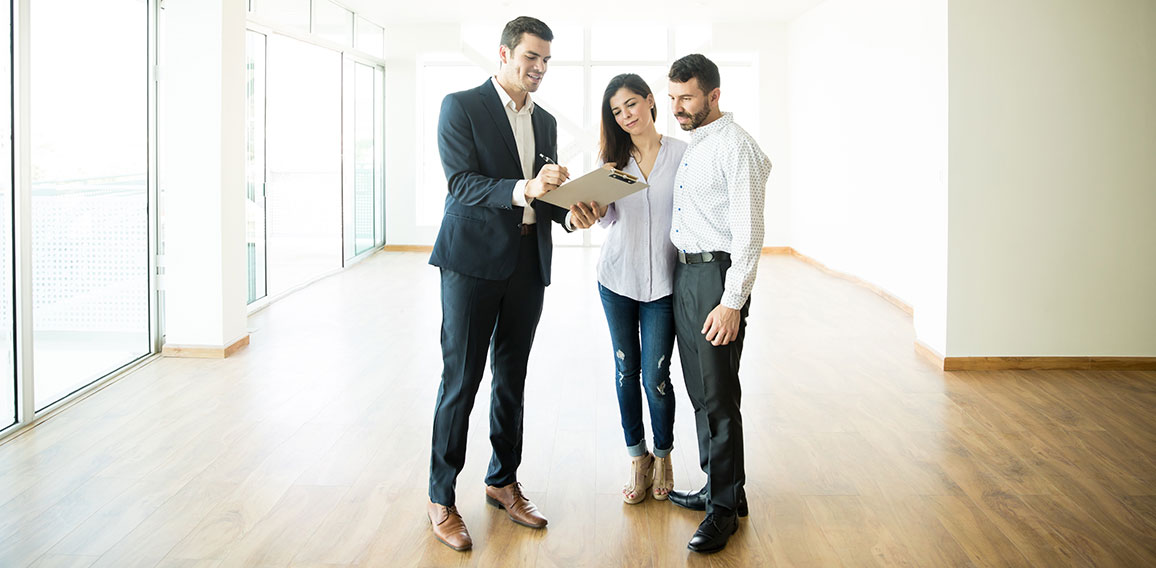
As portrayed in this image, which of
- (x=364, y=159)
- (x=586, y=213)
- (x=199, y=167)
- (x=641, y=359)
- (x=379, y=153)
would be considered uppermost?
(x=379, y=153)

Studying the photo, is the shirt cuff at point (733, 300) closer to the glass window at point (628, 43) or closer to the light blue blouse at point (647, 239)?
the light blue blouse at point (647, 239)

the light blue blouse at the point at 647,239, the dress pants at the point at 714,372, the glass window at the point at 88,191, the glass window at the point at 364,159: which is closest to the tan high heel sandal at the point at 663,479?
the dress pants at the point at 714,372

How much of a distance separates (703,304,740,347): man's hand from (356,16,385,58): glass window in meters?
8.74

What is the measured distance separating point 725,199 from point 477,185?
728mm

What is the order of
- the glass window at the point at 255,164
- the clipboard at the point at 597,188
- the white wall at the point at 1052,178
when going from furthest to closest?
1. the glass window at the point at 255,164
2. the white wall at the point at 1052,178
3. the clipboard at the point at 597,188

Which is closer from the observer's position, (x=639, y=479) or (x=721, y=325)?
(x=721, y=325)

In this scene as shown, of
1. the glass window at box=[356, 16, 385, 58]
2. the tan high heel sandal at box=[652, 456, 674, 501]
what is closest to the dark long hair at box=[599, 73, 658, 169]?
the tan high heel sandal at box=[652, 456, 674, 501]

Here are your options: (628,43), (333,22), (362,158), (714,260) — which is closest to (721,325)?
(714,260)

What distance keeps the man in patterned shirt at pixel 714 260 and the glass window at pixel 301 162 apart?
5.60 meters

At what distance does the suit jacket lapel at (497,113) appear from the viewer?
9.20 feet

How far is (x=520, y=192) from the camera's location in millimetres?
2684

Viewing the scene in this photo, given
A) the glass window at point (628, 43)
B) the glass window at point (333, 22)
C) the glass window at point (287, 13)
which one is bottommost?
the glass window at point (287, 13)

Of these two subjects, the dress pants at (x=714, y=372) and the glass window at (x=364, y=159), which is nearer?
the dress pants at (x=714, y=372)

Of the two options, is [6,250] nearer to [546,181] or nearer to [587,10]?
[546,181]
